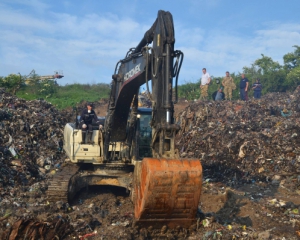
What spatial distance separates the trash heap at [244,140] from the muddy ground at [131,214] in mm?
401

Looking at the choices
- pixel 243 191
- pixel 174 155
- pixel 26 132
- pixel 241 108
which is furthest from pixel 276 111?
pixel 174 155

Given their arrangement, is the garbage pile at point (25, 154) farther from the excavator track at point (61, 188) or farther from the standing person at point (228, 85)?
the standing person at point (228, 85)

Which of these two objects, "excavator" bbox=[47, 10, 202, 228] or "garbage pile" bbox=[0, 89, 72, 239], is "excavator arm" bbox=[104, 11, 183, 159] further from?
"garbage pile" bbox=[0, 89, 72, 239]

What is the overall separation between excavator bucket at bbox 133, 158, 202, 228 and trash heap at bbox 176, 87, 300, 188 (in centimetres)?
564

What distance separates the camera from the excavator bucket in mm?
5777

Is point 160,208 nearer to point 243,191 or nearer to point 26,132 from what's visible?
point 243,191

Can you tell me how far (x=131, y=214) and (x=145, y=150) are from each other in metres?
2.11

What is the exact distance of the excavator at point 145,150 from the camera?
231 inches

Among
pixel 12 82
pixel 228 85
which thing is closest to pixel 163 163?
pixel 228 85

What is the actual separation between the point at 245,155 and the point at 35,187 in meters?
6.62

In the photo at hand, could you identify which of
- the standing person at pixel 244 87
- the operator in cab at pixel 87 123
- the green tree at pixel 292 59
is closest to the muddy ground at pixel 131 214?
the operator in cab at pixel 87 123

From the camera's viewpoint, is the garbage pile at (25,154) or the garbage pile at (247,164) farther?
the garbage pile at (25,154)

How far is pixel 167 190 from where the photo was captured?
19.2 feet

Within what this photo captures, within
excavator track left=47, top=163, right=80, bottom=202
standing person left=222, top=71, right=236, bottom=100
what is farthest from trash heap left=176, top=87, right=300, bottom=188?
excavator track left=47, top=163, right=80, bottom=202
